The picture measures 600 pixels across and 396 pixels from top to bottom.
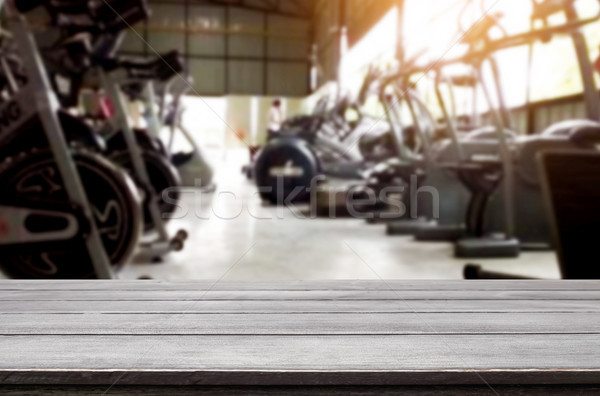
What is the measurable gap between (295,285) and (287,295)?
91 mm

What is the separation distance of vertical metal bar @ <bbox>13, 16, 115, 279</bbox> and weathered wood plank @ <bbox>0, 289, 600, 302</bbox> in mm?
1375

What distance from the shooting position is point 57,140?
2.21 m

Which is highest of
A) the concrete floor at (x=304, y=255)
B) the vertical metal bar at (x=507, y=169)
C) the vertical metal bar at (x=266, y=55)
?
the vertical metal bar at (x=266, y=55)

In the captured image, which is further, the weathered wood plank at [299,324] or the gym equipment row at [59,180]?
the gym equipment row at [59,180]

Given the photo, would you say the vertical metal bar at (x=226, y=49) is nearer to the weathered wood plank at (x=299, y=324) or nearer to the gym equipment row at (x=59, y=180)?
the gym equipment row at (x=59, y=180)

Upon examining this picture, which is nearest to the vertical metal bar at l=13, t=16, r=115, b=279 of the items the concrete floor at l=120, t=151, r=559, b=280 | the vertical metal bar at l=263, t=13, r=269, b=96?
the concrete floor at l=120, t=151, r=559, b=280

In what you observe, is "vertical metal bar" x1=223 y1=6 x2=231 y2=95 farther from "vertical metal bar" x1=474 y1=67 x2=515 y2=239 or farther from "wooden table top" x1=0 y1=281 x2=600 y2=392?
"wooden table top" x1=0 y1=281 x2=600 y2=392

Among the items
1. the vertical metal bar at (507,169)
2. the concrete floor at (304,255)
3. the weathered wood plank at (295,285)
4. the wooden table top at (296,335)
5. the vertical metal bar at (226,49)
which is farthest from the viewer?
the vertical metal bar at (226,49)

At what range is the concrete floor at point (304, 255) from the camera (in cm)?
287

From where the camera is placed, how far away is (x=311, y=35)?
18.1 meters

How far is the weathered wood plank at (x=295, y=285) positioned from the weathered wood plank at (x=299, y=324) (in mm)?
189

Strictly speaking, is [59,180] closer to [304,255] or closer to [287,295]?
[304,255]

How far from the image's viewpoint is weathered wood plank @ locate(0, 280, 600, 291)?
90cm

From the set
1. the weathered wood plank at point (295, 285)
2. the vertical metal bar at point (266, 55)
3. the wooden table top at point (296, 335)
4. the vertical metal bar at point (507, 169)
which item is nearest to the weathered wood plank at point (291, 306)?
the wooden table top at point (296, 335)
